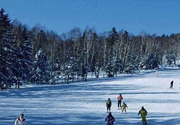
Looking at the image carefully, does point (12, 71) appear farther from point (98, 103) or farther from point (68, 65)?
point (68, 65)

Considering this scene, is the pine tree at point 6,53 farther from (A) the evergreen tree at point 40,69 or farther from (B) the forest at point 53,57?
(A) the evergreen tree at point 40,69

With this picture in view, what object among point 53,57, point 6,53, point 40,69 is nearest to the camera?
point 6,53

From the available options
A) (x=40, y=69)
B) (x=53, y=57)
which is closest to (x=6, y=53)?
(x=40, y=69)

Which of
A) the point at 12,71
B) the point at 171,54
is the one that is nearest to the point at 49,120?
the point at 12,71

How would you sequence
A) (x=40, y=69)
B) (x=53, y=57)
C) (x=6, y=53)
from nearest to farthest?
(x=6, y=53)
(x=40, y=69)
(x=53, y=57)

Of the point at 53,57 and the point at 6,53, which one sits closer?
the point at 6,53

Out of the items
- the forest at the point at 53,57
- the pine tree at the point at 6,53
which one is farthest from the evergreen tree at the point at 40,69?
the pine tree at the point at 6,53

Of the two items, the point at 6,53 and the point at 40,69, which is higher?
the point at 6,53

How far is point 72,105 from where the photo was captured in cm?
2717

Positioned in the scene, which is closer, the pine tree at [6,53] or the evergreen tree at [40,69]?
the pine tree at [6,53]

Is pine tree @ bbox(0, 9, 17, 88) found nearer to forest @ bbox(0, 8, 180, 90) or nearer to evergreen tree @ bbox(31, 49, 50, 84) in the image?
forest @ bbox(0, 8, 180, 90)

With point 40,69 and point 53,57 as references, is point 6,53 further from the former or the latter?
point 53,57

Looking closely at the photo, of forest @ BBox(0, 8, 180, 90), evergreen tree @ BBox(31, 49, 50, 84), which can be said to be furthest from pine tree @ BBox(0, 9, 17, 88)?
evergreen tree @ BBox(31, 49, 50, 84)

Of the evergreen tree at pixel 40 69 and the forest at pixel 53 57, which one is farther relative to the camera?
the evergreen tree at pixel 40 69
